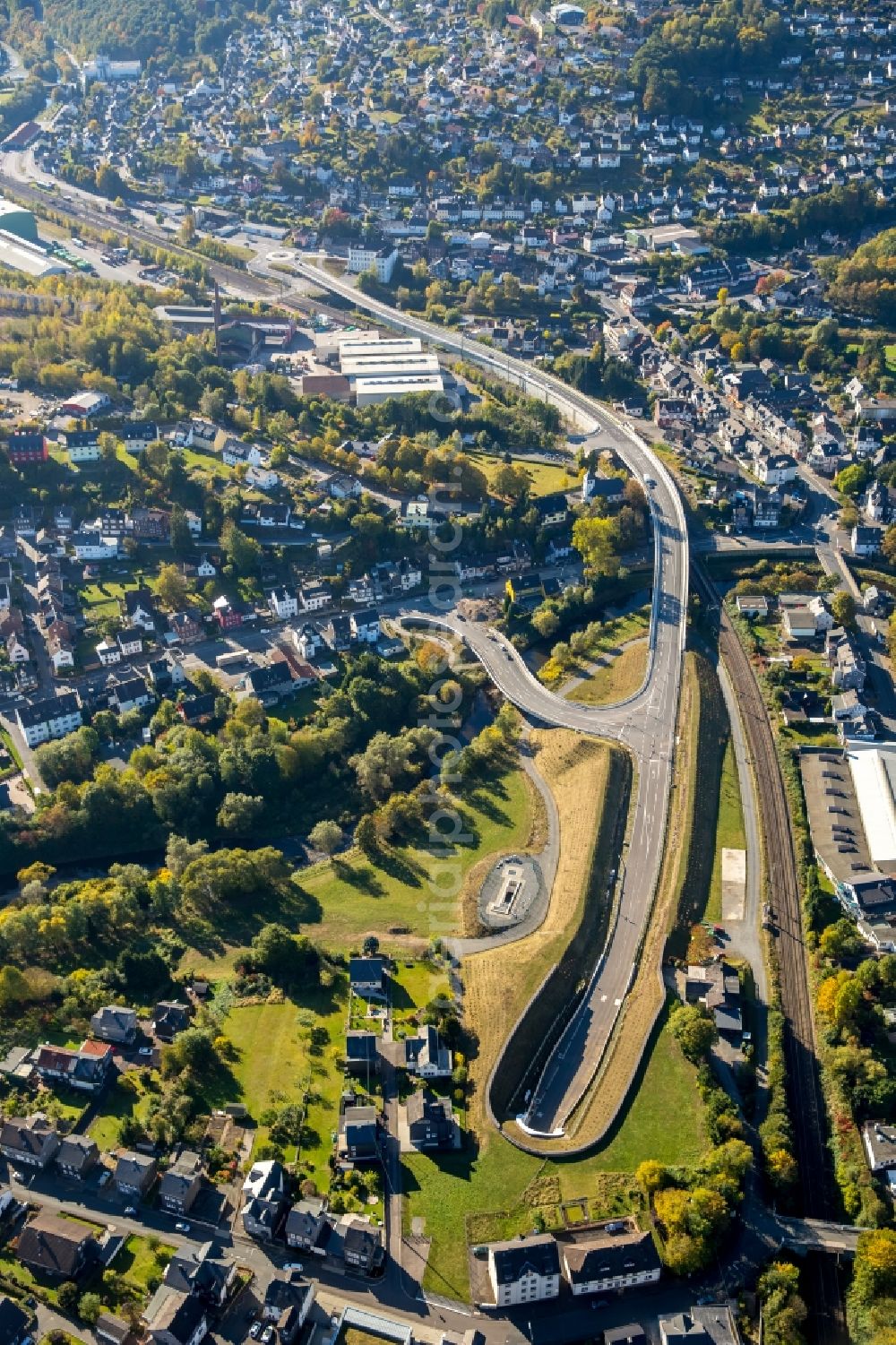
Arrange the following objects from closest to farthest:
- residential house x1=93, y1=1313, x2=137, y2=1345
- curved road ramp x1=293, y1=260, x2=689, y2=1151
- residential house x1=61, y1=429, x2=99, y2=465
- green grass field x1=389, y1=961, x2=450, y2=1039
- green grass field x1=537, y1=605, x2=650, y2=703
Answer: residential house x1=93, y1=1313, x2=137, y2=1345
curved road ramp x1=293, y1=260, x2=689, y2=1151
green grass field x1=389, y1=961, x2=450, y2=1039
green grass field x1=537, y1=605, x2=650, y2=703
residential house x1=61, y1=429, x2=99, y2=465

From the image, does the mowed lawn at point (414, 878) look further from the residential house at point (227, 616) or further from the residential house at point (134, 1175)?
the residential house at point (227, 616)

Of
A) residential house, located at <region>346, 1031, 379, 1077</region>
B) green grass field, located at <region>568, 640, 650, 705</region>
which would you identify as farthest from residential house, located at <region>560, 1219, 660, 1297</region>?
green grass field, located at <region>568, 640, 650, 705</region>

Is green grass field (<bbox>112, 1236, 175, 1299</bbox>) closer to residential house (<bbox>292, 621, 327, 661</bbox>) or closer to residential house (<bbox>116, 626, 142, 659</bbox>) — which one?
residential house (<bbox>292, 621, 327, 661</bbox>)

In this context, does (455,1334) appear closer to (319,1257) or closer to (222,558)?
(319,1257)

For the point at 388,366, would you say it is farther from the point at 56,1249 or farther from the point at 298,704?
the point at 56,1249

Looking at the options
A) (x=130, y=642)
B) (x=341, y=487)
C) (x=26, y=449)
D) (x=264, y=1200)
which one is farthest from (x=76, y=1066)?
(x=26, y=449)

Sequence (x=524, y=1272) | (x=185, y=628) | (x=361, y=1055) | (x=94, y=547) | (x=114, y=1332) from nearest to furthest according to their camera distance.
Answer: (x=114, y=1332), (x=524, y=1272), (x=361, y=1055), (x=185, y=628), (x=94, y=547)
